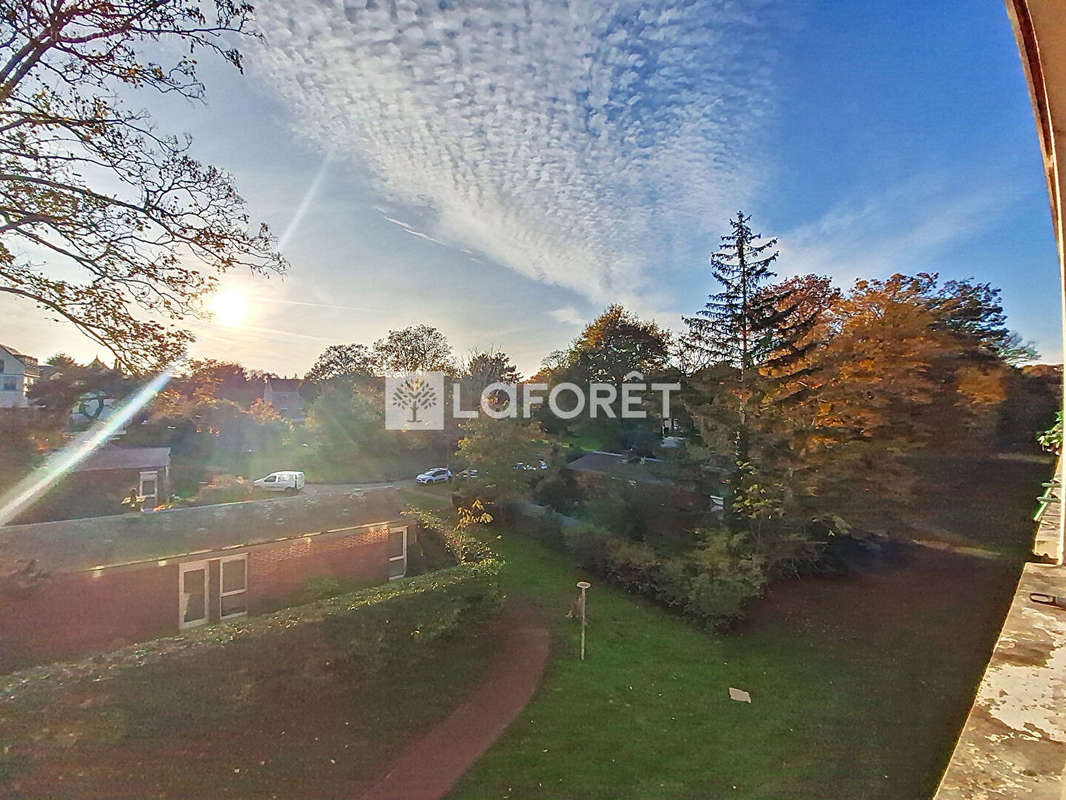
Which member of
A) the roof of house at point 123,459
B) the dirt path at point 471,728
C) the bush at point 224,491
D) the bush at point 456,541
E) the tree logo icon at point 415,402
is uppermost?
the tree logo icon at point 415,402

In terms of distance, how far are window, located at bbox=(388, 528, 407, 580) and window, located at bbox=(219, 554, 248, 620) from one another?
11.4 feet

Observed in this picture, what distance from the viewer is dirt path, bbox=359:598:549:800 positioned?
5.71m

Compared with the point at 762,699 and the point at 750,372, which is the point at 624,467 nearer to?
the point at 750,372

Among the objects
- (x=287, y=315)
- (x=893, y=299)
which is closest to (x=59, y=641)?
(x=287, y=315)

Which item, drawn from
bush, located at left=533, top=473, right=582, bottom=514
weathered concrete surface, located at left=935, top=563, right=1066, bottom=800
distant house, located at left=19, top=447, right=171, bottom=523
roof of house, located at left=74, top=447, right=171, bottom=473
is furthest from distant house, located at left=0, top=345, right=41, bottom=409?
weathered concrete surface, located at left=935, top=563, right=1066, bottom=800

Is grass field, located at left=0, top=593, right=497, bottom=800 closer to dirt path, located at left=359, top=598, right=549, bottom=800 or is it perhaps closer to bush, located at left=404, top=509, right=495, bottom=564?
dirt path, located at left=359, top=598, right=549, bottom=800

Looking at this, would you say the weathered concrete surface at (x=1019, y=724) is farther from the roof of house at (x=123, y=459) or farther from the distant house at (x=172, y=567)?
the roof of house at (x=123, y=459)

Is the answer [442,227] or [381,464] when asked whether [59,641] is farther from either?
[381,464]

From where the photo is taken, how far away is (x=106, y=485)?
58.2 feet

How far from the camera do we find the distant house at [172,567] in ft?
25.0

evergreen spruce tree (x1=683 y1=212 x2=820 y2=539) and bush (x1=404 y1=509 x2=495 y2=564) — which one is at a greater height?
evergreen spruce tree (x1=683 y1=212 x2=820 y2=539)

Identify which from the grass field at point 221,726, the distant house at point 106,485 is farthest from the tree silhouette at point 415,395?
the grass field at point 221,726

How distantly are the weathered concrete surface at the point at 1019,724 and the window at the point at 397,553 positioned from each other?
12.0 meters

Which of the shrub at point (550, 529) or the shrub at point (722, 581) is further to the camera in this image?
the shrub at point (550, 529)
